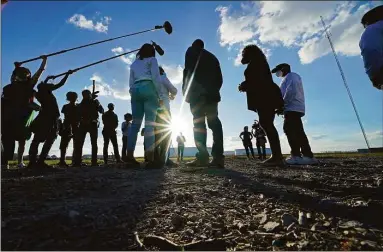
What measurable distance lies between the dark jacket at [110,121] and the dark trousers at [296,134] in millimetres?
7005

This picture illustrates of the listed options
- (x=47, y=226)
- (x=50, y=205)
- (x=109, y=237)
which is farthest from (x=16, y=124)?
(x=109, y=237)

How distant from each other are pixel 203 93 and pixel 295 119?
2771 mm

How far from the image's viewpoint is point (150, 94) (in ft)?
20.1

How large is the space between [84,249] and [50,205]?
1.00 m

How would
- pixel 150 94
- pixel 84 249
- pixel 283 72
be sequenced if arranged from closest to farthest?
pixel 84 249 → pixel 150 94 → pixel 283 72

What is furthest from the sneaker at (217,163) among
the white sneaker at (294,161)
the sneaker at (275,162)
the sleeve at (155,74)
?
the sleeve at (155,74)

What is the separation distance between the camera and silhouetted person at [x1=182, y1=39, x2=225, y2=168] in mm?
6242

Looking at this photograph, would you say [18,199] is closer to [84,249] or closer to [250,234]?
[84,249]

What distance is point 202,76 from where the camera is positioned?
632 cm

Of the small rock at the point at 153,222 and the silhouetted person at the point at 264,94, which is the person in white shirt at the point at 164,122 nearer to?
the silhouetted person at the point at 264,94

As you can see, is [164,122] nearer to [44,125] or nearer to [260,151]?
[44,125]

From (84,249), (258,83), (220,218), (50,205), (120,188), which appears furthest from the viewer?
(258,83)

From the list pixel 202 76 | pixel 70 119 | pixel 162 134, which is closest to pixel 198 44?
pixel 202 76

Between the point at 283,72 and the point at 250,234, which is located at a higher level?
the point at 283,72
